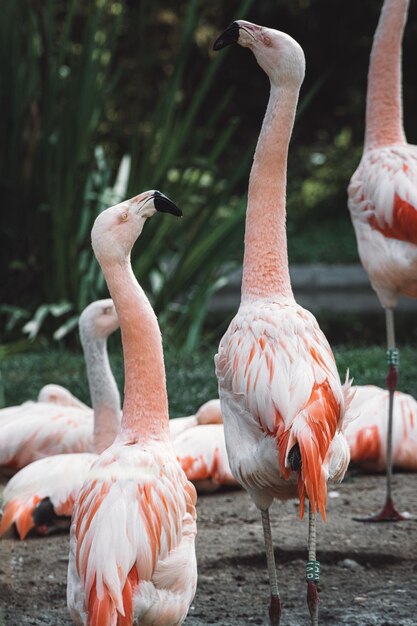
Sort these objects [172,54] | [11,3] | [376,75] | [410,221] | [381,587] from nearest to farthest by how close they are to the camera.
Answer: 1. [381,587]
2. [410,221]
3. [376,75]
4. [11,3]
5. [172,54]

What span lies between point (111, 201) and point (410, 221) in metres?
3.62

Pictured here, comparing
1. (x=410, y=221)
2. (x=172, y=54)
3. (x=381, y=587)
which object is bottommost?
(x=381, y=587)

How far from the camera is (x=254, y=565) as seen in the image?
4.07 m

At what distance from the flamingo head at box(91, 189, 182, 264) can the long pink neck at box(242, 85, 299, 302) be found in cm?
47

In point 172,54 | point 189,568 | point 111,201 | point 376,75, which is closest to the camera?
point 189,568

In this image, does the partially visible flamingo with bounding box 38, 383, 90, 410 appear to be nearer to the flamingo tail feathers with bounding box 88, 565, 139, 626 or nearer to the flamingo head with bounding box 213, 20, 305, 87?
the flamingo head with bounding box 213, 20, 305, 87

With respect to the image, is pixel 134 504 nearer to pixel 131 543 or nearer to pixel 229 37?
pixel 131 543

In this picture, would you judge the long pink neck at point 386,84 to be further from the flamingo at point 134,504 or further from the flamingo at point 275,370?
the flamingo at point 134,504

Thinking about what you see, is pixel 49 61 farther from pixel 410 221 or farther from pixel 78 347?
pixel 410 221

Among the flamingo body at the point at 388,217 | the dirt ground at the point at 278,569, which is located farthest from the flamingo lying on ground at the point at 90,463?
the flamingo body at the point at 388,217

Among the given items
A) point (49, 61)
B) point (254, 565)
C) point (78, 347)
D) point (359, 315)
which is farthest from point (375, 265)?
point (359, 315)

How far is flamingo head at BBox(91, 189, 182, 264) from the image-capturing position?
3.14m

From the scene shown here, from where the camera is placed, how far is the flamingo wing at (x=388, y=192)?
4406 millimetres

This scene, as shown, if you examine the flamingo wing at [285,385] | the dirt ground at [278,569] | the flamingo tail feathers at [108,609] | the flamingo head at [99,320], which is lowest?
the dirt ground at [278,569]
